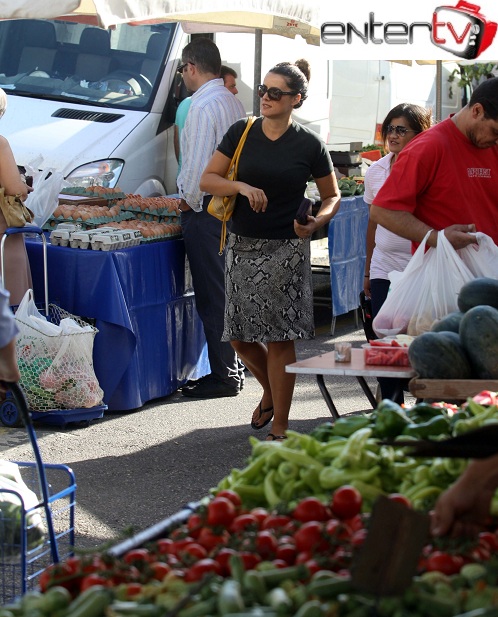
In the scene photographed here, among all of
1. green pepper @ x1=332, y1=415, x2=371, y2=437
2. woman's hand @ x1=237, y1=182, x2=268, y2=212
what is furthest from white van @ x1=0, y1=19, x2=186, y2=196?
green pepper @ x1=332, y1=415, x2=371, y2=437

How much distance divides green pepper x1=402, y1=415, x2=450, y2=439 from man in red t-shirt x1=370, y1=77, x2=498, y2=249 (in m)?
1.88

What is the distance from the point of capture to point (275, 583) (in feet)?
7.71

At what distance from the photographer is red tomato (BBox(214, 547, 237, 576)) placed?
248 cm

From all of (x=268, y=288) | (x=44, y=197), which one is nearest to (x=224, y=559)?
(x=268, y=288)

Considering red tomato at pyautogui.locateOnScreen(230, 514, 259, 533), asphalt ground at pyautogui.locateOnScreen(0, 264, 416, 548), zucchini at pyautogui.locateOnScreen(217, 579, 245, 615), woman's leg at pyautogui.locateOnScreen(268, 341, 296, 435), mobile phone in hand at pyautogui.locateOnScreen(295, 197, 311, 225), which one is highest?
mobile phone in hand at pyautogui.locateOnScreen(295, 197, 311, 225)

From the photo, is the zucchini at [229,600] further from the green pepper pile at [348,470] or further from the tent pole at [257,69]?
the tent pole at [257,69]

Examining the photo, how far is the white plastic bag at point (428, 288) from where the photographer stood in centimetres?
525

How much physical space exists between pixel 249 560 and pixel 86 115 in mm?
7631

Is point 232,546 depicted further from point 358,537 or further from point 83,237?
point 83,237

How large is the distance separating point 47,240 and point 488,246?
3561mm

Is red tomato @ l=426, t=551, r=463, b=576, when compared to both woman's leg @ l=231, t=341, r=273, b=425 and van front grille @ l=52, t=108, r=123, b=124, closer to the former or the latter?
woman's leg @ l=231, t=341, r=273, b=425

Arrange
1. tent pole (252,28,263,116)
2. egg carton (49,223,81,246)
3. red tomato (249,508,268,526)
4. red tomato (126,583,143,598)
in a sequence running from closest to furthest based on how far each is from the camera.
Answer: red tomato (126,583,143,598) → red tomato (249,508,268,526) → egg carton (49,223,81,246) → tent pole (252,28,263,116)

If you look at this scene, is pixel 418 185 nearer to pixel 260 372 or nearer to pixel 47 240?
pixel 260 372

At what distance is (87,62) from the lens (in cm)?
1012
